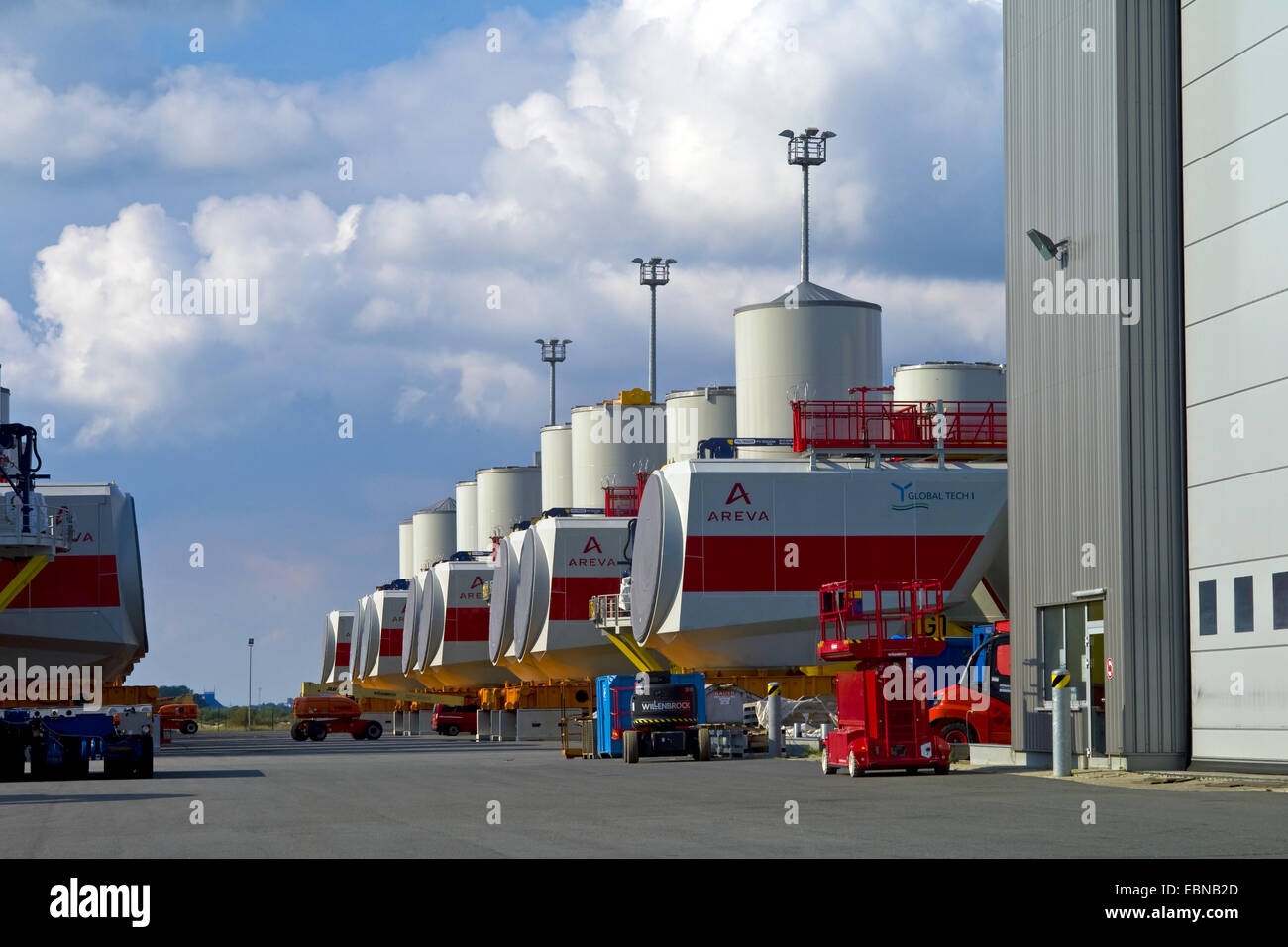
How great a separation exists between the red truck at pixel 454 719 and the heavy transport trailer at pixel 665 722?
36.9 m

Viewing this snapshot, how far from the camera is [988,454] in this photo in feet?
165

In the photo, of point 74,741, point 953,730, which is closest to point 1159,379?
point 953,730

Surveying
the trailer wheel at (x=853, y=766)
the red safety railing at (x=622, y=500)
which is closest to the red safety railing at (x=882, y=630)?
the trailer wheel at (x=853, y=766)

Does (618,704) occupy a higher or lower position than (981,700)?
lower

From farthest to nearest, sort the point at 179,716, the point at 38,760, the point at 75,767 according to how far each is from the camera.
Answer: the point at 179,716
the point at 75,767
the point at 38,760

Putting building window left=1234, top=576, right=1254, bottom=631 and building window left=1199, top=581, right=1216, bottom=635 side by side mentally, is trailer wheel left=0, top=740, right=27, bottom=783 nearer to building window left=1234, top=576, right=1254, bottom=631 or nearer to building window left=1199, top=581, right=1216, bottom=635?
building window left=1199, top=581, right=1216, bottom=635

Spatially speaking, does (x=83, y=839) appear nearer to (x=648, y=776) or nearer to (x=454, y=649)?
(x=648, y=776)

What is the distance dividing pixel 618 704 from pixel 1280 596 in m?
20.2

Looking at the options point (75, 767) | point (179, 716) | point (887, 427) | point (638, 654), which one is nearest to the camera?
point (75, 767)

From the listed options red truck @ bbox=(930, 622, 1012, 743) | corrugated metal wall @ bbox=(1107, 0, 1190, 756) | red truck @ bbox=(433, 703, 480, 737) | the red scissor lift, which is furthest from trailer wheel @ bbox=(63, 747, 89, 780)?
red truck @ bbox=(433, 703, 480, 737)

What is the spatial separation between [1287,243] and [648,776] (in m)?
14.0

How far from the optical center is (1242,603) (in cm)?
2650

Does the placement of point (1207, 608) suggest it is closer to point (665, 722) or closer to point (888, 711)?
point (888, 711)

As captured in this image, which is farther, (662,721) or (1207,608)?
(662,721)
